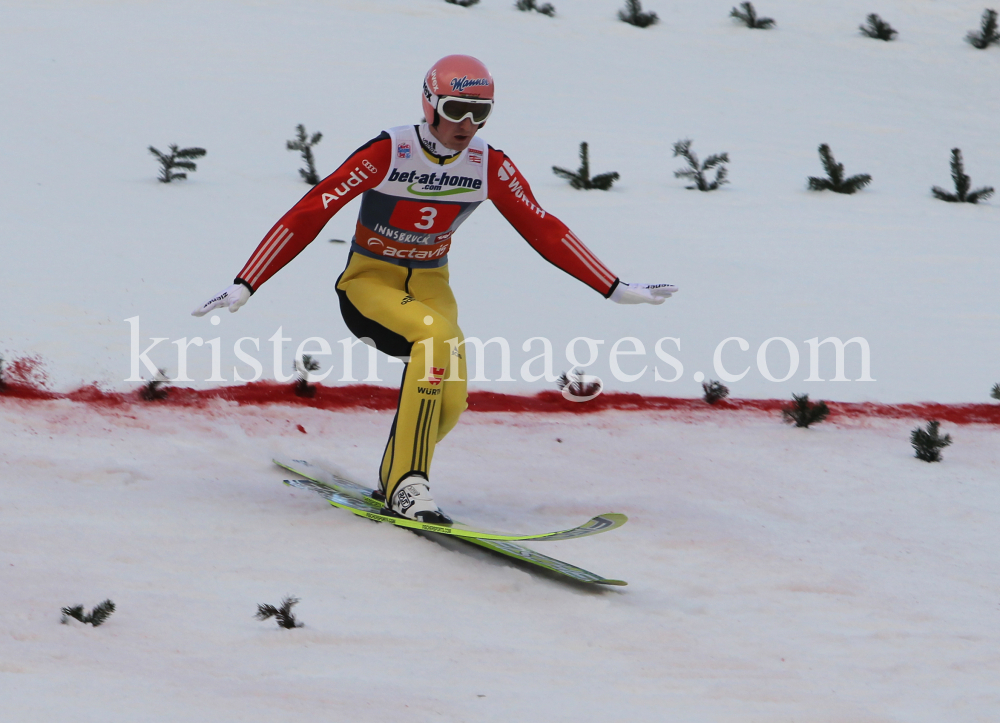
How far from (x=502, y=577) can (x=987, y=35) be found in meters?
17.1

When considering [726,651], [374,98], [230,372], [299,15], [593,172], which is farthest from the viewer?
[299,15]

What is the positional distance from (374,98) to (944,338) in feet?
26.9

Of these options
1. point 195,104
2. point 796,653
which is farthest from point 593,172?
point 796,653

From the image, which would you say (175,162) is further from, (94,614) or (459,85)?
(94,614)

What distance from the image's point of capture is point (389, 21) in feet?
56.5

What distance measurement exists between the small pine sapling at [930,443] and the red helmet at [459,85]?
3.58 m

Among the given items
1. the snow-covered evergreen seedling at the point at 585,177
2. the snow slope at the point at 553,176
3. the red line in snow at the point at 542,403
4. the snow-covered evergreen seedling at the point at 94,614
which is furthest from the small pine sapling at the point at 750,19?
the snow-covered evergreen seedling at the point at 94,614

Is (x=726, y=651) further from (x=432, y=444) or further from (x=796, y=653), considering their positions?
(x=432, y=444)

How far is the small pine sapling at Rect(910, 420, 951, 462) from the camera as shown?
686 centimetres

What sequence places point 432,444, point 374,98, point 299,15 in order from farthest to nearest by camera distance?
point 299,15 → point 374,98 → point 432,444

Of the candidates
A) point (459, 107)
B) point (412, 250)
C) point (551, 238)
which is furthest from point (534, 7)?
point (459, 107)

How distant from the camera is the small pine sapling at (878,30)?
61.1 ft

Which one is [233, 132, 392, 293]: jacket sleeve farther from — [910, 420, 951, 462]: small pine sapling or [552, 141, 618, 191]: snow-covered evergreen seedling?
[552, 141, 618, 191]: snow-covered evergreen seedling

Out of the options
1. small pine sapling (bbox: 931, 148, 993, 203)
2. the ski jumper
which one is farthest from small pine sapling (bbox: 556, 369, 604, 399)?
small pine sapling (bbox: 931, 148, 993, 203)
